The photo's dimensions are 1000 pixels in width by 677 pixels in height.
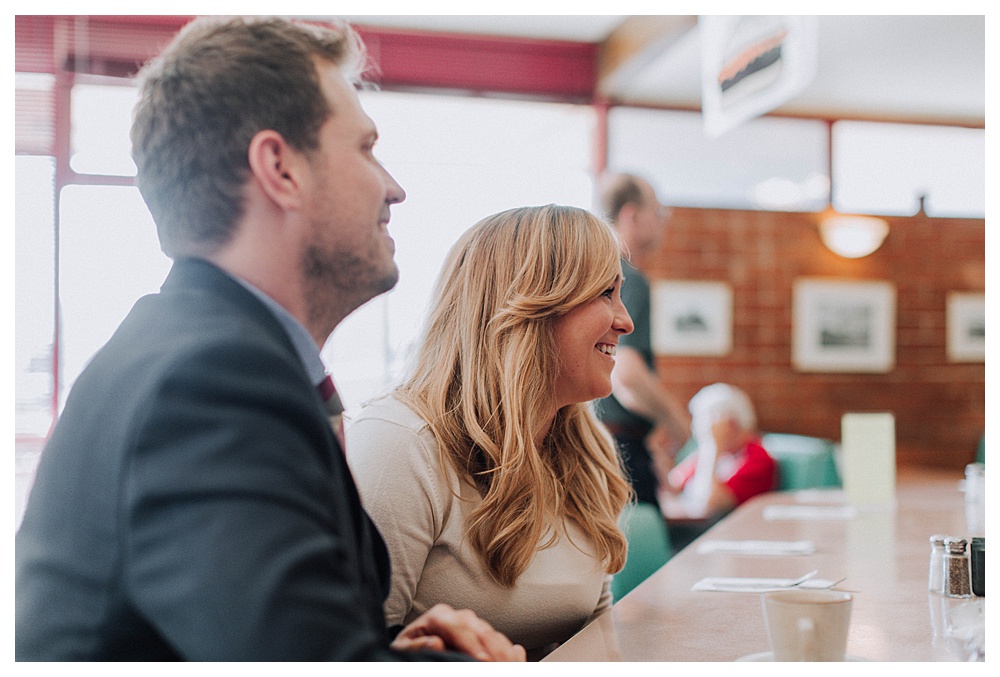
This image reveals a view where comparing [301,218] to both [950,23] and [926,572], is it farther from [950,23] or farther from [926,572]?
[950,23]

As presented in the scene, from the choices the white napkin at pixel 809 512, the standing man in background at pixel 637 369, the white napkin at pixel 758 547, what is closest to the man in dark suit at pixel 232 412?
the white napkin at pixel 758 547

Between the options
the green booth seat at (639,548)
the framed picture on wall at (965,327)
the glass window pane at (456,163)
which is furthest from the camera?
the framed picture on wall at (965,327)

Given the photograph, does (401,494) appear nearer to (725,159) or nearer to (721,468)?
(721,468)

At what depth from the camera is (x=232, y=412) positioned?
63 centimetres

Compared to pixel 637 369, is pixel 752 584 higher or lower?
lower

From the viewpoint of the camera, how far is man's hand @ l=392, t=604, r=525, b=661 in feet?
2.93

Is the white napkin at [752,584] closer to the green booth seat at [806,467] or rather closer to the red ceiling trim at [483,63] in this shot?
the green booth seat at [806,467]

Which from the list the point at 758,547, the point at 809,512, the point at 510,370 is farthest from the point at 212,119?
the point at 809,512

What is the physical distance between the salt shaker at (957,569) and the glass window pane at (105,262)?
1.22m

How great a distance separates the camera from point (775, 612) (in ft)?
2.97

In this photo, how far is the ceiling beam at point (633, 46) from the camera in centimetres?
429

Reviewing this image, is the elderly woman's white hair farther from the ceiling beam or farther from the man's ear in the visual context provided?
the man's ear

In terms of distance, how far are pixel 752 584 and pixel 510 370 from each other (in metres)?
0.58
